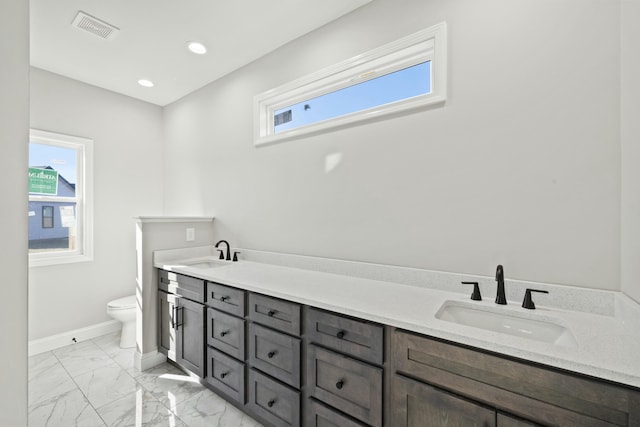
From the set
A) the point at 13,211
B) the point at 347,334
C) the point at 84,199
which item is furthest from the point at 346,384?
the point at 84,199

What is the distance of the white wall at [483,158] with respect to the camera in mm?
1333

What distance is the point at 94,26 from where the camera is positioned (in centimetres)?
230

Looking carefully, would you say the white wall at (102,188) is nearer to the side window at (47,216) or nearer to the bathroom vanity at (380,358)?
the side window at (47,216)

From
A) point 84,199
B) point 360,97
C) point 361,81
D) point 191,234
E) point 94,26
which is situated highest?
point 94,26

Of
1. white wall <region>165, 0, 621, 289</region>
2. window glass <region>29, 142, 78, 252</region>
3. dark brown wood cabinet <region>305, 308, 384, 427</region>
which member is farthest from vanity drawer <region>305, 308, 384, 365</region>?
window glass <region>29, 142, 78, 252</region>

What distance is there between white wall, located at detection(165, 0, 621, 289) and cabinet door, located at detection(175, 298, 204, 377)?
828mm

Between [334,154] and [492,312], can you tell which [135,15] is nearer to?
[334,154]

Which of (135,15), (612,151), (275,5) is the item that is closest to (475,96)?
(612,151)

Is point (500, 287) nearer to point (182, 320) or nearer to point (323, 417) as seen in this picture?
point (323, 417)

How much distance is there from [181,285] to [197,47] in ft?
7.04

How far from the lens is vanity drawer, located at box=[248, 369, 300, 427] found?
1.58m

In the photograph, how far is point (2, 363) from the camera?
687 millimetres

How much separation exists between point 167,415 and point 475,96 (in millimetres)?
2865

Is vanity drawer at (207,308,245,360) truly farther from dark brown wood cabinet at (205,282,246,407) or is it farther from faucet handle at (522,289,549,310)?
faucet handle at (522,289,549,310)
